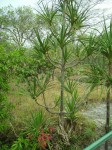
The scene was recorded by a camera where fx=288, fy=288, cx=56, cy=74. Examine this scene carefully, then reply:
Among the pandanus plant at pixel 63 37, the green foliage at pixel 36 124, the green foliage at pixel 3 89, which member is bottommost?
the green foliage at pixel 36 124

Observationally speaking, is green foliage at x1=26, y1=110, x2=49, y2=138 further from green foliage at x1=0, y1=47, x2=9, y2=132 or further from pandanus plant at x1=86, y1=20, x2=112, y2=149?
pandanus plant at x1=86, y1=20, x2=112, y2=149

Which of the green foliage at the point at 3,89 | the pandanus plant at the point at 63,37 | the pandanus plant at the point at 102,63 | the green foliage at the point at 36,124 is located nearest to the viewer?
the pandanus plant at the point at 63,37

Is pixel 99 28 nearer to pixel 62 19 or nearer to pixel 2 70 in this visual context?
pixel 62 19

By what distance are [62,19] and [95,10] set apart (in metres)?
0.60

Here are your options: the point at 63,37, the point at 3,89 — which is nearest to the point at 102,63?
the point at 63,37

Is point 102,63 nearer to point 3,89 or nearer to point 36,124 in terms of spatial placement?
point 36,124

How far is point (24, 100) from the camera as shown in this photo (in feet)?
25.1

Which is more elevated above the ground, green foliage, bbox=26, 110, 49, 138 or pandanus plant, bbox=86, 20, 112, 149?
pandanus plant, bbox=86, 20, 112, 149

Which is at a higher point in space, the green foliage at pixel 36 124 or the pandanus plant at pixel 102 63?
the pandanus plant at pixel 102 63

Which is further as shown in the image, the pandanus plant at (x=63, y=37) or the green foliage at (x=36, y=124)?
the green foliage at (x=36, y=124)

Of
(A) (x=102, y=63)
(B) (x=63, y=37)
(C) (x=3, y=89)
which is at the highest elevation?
(B) (x=63, y=37)

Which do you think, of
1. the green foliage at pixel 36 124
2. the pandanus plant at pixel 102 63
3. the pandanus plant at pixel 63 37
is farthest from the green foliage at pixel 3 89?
the pandanus plant at pixel 102 63

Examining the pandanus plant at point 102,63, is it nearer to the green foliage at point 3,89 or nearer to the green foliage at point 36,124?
the green foliage at point 36,124

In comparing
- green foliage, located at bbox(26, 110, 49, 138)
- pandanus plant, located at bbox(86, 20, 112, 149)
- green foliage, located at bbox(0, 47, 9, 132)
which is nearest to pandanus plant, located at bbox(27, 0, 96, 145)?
pandanus plant, located at bbox(86, 20, 112, 149)
